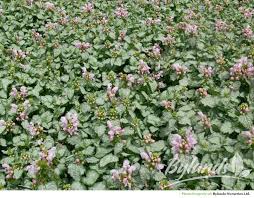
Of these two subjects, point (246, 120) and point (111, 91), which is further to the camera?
point (111, 91)

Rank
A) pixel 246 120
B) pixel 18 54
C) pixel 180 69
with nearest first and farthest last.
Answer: pixel 246 120, pixel 180 69, pixel 18 54

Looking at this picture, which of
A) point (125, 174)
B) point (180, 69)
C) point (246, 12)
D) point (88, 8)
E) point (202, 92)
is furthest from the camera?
point (88, 8)

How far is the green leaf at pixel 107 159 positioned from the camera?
15.0ft

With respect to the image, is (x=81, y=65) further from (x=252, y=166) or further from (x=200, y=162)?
(x=252, y=166)

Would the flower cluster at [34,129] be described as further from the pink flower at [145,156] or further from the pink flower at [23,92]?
the pink flower at [145,156]

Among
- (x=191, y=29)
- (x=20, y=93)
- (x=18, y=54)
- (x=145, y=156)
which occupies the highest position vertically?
(x=191, y=29)

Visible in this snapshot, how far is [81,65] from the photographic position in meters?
6.38

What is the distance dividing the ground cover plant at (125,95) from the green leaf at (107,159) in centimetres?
1

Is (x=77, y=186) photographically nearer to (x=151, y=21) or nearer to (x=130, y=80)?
(x=130, y=80)

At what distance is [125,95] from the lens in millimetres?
5465

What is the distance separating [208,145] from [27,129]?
6.52 feet

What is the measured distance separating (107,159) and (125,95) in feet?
3.53

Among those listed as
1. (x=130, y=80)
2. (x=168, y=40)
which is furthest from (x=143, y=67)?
(x=168, y=40)

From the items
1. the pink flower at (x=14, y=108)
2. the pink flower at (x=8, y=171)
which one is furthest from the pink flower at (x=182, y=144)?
the pink flower at (x=14, y=108)
